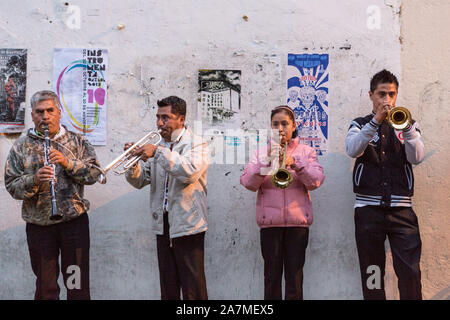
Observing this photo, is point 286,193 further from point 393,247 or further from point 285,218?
point 393,247

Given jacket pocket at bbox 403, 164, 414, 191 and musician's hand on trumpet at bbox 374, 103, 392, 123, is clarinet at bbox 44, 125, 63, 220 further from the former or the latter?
jacket pocket at bbox 403, 164, 414, 191

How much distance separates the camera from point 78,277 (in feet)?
13.9

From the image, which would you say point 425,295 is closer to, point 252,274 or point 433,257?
point 433,257

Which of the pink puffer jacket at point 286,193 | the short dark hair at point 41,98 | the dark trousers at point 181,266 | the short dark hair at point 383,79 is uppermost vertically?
the short dark hair at point 383,79

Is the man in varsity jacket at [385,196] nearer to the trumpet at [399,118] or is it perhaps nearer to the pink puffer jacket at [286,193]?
the trumpet at [399,118]

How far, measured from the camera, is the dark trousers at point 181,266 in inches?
165

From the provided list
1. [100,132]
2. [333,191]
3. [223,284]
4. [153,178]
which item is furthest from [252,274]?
[100,132]

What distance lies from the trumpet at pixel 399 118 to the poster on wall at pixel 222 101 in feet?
4.76

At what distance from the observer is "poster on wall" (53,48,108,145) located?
514cm

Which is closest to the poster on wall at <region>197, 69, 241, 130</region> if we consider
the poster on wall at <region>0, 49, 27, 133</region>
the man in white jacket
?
the man in white jacket

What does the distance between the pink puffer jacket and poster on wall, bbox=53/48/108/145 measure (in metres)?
1.61

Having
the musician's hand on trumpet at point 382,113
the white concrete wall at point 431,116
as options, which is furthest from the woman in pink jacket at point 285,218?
the white concrete wall at point 431,116

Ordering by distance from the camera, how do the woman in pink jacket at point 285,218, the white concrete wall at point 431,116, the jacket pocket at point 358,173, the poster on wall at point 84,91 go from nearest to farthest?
1. the woman in pink jacket at point 285,218
2. the jacket pocket at point 358,173
3. the white concrete wall at point 431,116
4. the poster on wall at point 84,91

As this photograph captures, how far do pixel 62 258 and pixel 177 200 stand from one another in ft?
3.09
